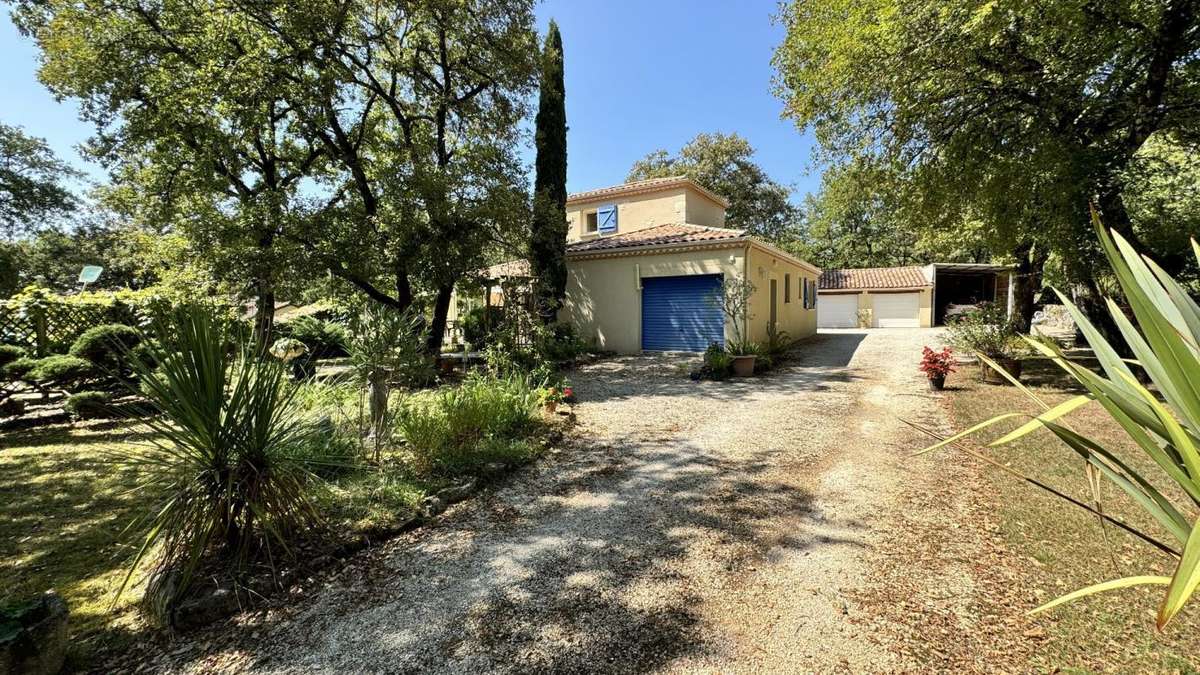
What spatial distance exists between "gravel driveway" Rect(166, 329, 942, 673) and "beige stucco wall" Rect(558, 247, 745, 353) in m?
7.46

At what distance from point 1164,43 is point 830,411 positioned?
700 cm

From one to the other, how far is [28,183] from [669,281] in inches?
1048

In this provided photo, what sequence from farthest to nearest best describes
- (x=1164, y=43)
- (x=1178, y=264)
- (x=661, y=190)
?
(x=661, y=190), (x=1178, y=264), (x=1164, y=43)

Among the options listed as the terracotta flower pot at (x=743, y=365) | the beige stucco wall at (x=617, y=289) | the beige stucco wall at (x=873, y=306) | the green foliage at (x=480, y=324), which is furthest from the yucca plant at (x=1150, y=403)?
the beige stucco wall at (x=873, y=306)

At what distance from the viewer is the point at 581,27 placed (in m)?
12.1

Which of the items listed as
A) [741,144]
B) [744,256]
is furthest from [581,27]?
[741,144]

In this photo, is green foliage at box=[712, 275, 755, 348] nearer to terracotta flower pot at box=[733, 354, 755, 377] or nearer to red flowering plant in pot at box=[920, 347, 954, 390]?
terracotta flower pot at box=[733, 354, 755, 377]

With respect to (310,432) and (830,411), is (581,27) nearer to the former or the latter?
(830,411)

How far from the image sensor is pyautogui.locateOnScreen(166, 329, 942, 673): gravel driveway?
2.38 metres

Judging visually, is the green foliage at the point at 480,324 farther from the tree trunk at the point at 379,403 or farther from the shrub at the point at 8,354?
the shrub at the point at 8,354

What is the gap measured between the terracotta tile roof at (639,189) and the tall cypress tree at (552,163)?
9.04ft

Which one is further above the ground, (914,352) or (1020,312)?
(1020,312)

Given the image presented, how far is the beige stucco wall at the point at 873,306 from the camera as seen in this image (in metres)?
24.9

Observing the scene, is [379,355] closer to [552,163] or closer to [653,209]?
[552,163]
